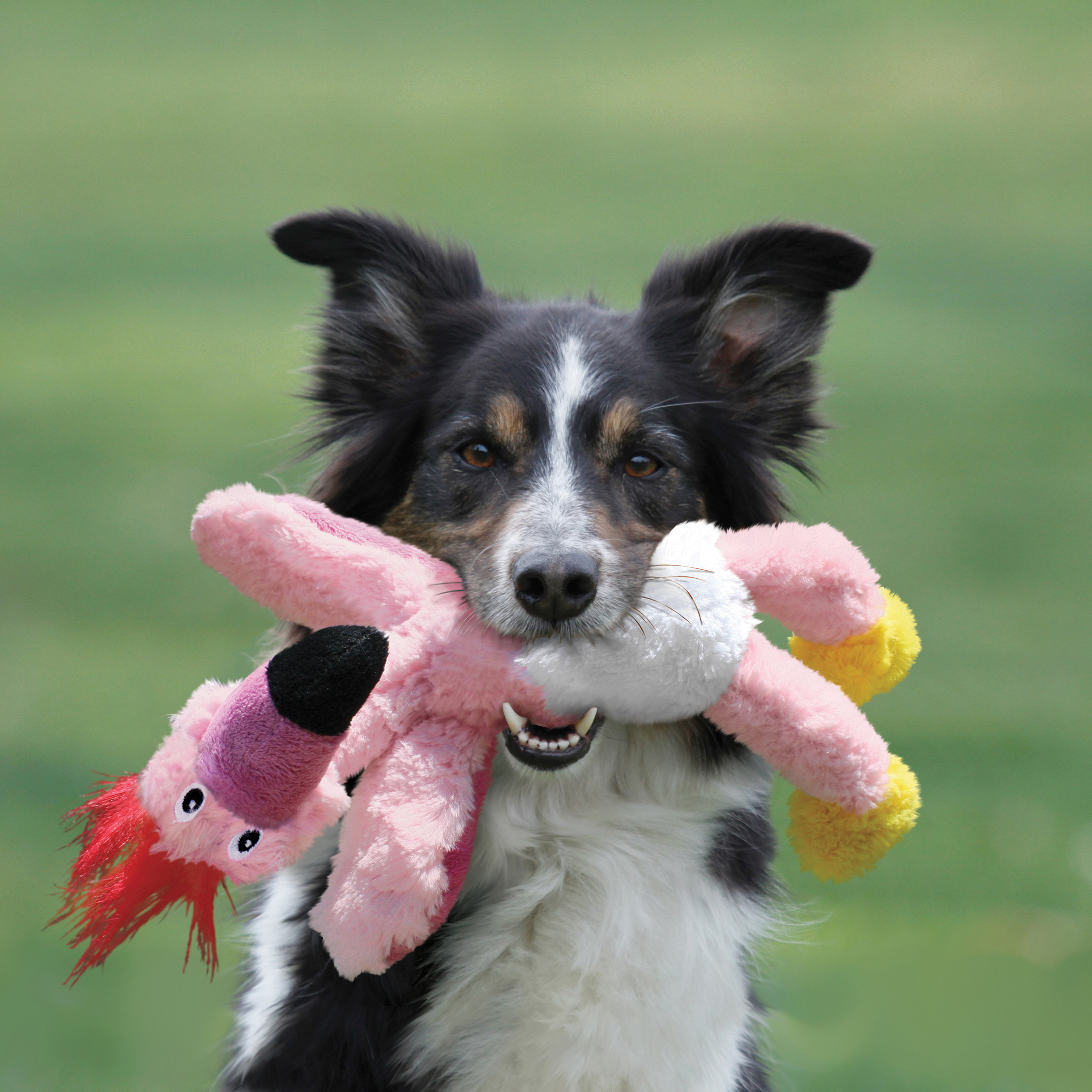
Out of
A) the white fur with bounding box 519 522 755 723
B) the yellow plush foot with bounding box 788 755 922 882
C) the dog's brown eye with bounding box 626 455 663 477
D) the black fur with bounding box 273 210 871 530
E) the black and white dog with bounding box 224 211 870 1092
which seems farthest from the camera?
the black fur with bounding box 273 210 871 530

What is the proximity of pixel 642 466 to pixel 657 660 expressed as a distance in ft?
2.59

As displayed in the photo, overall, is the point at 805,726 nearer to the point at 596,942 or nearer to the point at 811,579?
the point at 811,579

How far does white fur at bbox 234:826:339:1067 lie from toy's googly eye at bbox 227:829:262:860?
2.05 ft

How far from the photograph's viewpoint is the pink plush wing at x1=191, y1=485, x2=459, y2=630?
3.09 m

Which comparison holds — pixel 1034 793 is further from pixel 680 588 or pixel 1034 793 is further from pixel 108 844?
pixel 108 844

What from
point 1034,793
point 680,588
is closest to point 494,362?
point 680,588

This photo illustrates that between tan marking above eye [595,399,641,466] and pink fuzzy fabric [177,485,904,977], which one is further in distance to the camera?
tan marking above eye [595,399,641,466]

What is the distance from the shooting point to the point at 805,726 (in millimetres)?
3115

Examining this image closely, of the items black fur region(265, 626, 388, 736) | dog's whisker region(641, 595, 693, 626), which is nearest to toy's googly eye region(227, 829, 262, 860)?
black fur region(265, 626, 388, 736)

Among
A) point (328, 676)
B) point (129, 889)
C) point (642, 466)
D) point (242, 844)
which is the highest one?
point (328, 676)

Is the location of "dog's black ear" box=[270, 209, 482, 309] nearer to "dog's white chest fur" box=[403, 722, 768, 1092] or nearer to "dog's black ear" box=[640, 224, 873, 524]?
"dog's black ear" box=[640, 224, 873, 524]

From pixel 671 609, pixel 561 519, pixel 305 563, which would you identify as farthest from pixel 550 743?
pixel 305 563

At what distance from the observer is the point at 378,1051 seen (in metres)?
3.34

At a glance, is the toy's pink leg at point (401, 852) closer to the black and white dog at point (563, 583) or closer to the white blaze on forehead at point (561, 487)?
the black and white dog at point (563, 583)
